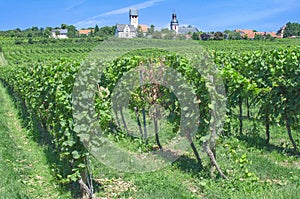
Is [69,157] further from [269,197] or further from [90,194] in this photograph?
[269,197]

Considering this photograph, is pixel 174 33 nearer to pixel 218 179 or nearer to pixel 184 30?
pixel 218 179

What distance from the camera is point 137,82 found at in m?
8.69

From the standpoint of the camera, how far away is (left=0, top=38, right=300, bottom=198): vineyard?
197 inches

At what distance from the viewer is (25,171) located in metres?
6.54

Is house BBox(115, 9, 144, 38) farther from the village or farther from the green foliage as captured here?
the green foliage

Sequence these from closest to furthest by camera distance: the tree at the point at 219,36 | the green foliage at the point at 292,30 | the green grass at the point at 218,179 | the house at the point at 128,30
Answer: the green grass at the point at 218,179 < the house at the point at 128,30 < the tree at the point at 219,36 < the green foliage at the point at 292,30

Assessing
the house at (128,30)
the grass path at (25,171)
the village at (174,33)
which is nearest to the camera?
the grass path at (25,171)

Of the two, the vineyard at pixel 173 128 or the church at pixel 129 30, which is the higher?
the church at pixel 129 30

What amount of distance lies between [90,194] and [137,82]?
4142 millimetres

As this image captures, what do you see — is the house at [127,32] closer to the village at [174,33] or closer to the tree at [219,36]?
the village at [174,33]

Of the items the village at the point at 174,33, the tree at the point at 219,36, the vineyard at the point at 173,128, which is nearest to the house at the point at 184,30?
the village at the point at 174,33

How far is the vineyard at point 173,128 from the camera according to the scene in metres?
5.02

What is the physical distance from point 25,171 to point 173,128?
114 inches

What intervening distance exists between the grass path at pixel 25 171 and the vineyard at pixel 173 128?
242 millimetres
